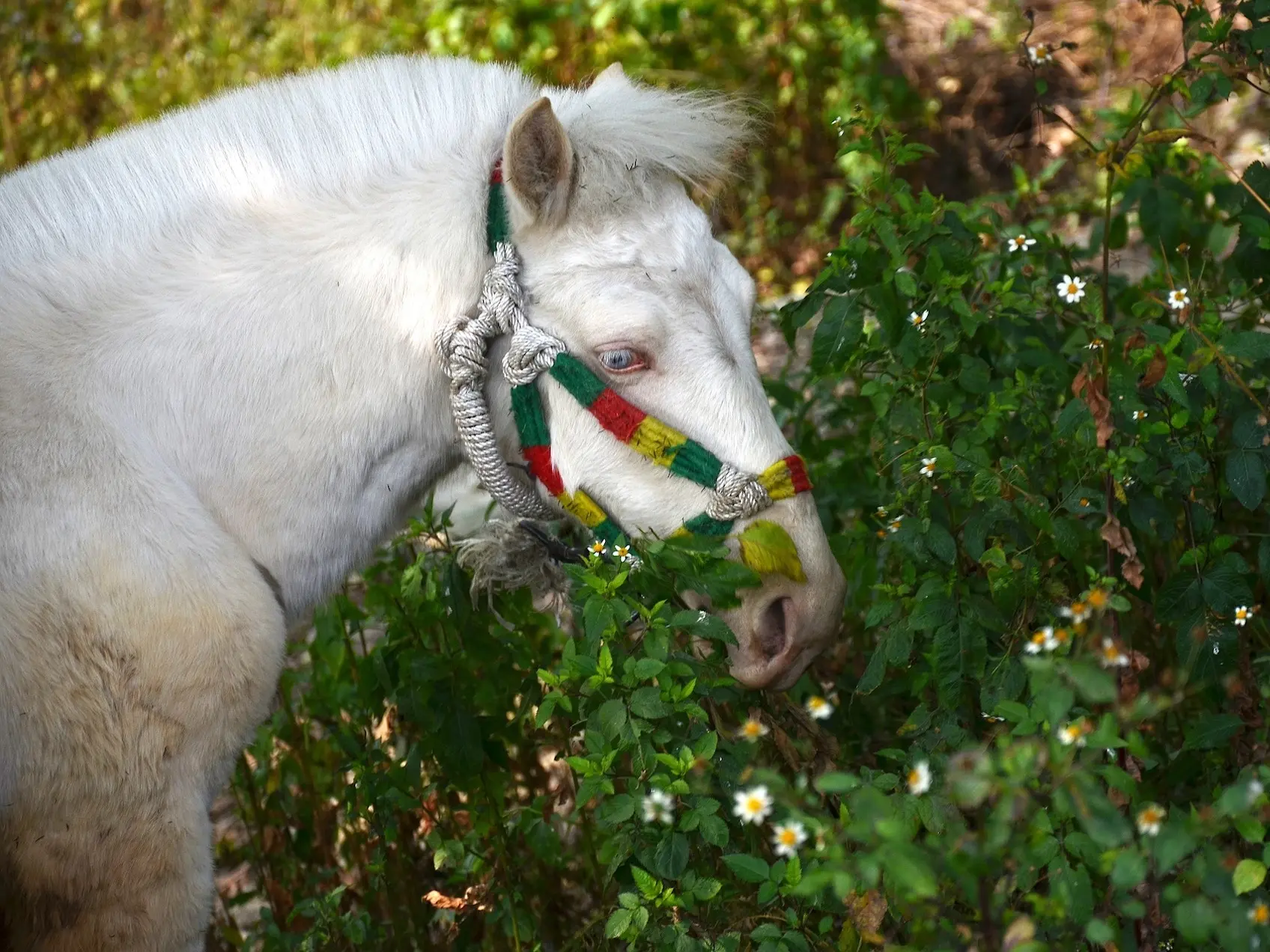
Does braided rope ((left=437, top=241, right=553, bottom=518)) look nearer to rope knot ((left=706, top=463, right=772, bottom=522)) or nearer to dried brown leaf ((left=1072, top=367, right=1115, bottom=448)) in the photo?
rope knot ((left=706, top=463, right=772, bottom=522))

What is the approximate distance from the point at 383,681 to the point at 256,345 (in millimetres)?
913

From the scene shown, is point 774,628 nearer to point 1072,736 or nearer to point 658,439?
point 658,439

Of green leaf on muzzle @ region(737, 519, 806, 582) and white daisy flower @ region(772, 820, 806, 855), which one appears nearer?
white daisy flower @ region(772, 820, 806, 855)

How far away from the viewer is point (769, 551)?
2225 millimetres

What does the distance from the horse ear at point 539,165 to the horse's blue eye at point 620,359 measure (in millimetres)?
272

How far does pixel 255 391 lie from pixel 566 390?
22.2 inches

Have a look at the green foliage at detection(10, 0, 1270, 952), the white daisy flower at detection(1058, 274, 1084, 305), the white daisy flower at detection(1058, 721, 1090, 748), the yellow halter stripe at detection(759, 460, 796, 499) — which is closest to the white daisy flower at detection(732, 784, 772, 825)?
the green foliage at detection(10, 0, 1270, 952)

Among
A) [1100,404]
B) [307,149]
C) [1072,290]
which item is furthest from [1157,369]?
[307,149]

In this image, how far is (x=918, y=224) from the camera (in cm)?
267

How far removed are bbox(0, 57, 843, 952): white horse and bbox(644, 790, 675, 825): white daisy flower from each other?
45 centimetres

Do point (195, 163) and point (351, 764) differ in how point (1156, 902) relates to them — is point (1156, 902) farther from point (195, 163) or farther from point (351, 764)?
point (195, 163)

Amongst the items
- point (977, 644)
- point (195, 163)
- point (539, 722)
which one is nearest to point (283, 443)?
point (195, 163)

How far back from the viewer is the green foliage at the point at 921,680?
1572 mm

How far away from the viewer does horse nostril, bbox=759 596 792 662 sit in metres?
2.29
